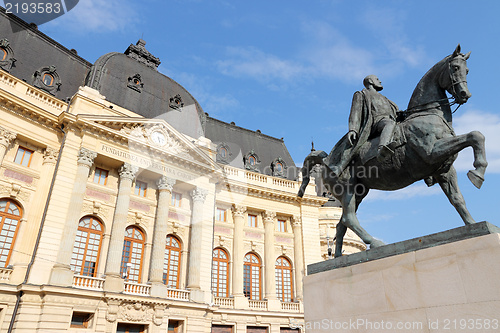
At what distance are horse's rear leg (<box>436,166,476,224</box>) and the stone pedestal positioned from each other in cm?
103

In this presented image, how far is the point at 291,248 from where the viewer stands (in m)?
33.8

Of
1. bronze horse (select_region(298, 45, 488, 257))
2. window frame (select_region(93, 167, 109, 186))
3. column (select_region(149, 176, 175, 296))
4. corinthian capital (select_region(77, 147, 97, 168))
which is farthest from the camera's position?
window frame (select_region(93, 167, 109, 186))

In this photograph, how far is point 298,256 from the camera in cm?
3316

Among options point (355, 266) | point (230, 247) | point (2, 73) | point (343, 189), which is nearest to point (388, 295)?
point (355, 266)

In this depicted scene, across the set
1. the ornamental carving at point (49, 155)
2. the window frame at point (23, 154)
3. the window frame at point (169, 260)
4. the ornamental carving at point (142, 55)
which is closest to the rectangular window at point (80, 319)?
the window frame at point (169, 260)

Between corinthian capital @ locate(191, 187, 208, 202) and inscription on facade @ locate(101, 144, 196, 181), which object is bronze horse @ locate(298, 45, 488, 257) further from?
corinthian capital @ locate(191, 187, 208, 202)

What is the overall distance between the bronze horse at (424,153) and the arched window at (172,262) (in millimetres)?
22363

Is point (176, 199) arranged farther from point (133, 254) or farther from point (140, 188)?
point (133, 254)

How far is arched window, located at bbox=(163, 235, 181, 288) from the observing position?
26.6 m

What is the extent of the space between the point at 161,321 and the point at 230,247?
948cm

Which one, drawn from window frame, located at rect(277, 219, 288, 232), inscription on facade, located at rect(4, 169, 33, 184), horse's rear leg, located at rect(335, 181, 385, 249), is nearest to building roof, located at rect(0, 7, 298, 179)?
window frame, located at rect(277, 219, 288, 232)

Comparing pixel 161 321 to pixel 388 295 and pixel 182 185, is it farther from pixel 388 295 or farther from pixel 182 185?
pixel 388 295

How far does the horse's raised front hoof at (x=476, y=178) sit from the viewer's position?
4.82m

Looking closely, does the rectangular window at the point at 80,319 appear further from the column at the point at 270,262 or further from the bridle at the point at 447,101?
the bridle at the point at 447,101
